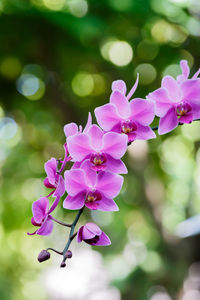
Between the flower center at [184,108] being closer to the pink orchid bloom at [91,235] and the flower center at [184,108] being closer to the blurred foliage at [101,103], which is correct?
the pink orchid bloom at [91,235]

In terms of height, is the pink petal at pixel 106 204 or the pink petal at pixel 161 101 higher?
the pink petal at pixel 161 101

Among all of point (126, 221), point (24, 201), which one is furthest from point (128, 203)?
point (24, 201)

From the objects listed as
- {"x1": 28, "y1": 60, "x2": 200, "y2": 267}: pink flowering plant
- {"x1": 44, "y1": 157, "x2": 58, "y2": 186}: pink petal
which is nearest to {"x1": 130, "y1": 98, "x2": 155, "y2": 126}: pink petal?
{"x1": 28, "y1": 60, "x2": 200, "y2": 267}: pink flowering plant

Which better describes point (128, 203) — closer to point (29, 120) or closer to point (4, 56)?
point (29, 120)

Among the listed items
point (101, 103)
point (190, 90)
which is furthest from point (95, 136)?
point (101, 103)

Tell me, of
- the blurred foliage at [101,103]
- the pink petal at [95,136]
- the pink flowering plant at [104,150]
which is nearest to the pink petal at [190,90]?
the pink flowering plant at [104,150]

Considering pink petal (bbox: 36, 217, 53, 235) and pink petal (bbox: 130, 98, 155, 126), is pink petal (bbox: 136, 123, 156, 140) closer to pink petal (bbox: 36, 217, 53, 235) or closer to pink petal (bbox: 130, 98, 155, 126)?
pink petal (bbox: 130, 98, 155, 126)

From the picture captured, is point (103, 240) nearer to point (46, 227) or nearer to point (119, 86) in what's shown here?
point (46, 227)
